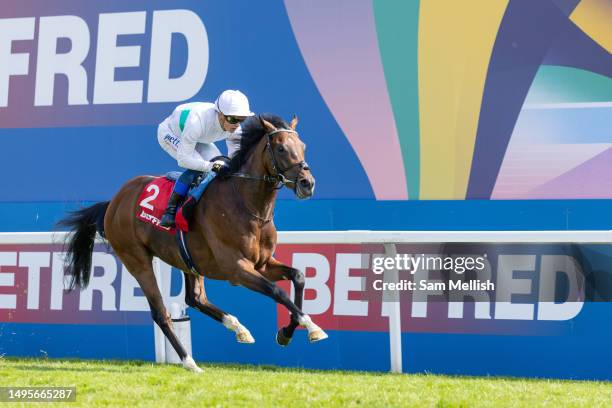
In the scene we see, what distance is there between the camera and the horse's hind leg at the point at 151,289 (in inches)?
263

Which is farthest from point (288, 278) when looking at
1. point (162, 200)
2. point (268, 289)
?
point (162, 200)

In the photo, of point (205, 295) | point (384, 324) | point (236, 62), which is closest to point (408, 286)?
point (384, 324)

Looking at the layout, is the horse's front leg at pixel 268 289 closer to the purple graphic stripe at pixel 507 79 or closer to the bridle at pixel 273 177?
the bridle at pixel 273 177

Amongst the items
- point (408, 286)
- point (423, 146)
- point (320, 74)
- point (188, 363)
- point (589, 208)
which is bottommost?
point (188, 363)

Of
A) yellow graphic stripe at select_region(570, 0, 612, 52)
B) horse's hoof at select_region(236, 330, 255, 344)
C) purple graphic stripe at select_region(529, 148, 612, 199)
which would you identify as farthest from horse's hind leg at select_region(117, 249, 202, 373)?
yellow graphic stripe at select_region(570, 0, 612, 52)

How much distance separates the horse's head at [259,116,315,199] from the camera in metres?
5.87

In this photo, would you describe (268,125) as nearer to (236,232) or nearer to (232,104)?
(232,104)

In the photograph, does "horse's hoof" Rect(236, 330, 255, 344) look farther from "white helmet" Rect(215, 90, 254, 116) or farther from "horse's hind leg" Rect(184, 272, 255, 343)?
"white helmet" Rect(215, 90, 254, 116)

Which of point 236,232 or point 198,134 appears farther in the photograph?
point 198,134

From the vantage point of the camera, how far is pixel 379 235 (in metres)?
6.72

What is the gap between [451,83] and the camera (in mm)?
7035

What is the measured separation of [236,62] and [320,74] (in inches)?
29.1

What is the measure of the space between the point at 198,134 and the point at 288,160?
76 cm

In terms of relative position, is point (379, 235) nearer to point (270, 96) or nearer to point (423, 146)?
point (423, 146)
